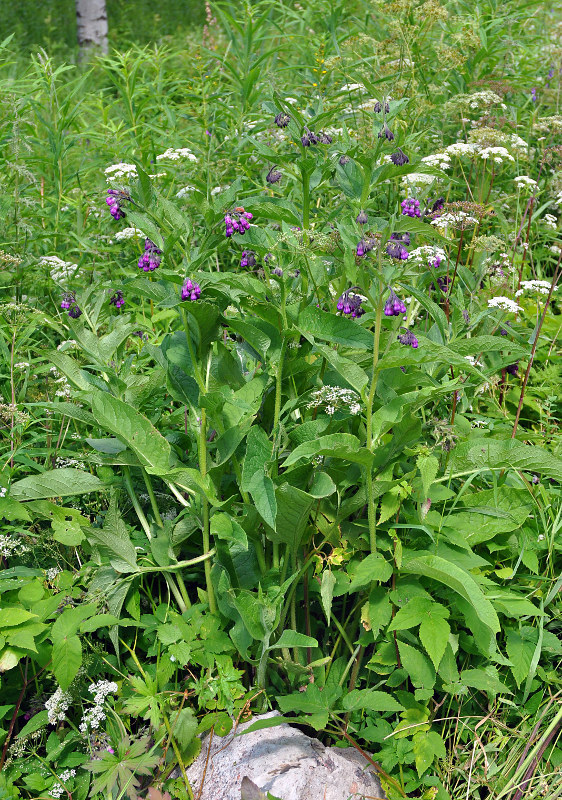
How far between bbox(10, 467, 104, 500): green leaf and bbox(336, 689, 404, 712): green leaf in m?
1.07

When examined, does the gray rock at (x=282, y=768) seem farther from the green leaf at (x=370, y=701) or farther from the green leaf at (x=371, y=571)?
the green leaf at (x=371, y=571)

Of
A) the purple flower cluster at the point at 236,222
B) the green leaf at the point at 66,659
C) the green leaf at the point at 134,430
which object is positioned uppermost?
the purple flower cluster at the point at 236,222

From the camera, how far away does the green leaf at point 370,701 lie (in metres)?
2.03

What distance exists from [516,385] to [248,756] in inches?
81.2

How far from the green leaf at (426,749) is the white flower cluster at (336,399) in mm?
932

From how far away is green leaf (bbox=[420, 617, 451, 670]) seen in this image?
1922mm

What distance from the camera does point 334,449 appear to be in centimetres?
190

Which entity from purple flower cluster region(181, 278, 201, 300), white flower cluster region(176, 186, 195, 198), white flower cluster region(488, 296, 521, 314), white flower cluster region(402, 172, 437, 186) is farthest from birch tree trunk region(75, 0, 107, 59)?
purple flower cluster region(181, 278, 201, 300)

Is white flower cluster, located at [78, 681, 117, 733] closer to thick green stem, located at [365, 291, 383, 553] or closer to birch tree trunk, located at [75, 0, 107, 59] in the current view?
thick green stem, located at [365, 291, 383, 553]

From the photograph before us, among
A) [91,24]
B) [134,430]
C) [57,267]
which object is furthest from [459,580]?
[91,24]

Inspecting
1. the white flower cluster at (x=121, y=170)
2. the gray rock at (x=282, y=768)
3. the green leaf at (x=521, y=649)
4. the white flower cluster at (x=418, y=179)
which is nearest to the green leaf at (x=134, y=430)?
the gray rock at (x=282, y=768)

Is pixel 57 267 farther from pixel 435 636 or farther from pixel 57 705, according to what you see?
pixel 435 636

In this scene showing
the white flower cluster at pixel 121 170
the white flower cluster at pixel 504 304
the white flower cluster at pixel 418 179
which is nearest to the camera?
the white flower cluster at pixel 504 304

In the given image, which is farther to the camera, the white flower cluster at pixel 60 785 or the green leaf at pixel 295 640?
the white flower cluster at pixel 60 785
